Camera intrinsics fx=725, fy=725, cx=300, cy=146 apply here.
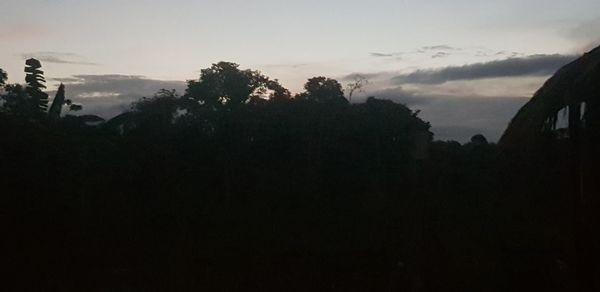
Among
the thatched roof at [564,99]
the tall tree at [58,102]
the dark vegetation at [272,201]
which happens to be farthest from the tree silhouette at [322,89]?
the thatched roof at [564,99]

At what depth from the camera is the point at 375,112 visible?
26891 mm

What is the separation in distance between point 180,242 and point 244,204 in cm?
499

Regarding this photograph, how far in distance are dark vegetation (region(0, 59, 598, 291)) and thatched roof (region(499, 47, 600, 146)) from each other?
0.56 m

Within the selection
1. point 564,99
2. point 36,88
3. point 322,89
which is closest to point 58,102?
point 36,88

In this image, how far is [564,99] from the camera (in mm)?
5621

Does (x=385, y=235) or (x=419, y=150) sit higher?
(x=419, y=150)

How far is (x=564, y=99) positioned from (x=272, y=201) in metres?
16.0

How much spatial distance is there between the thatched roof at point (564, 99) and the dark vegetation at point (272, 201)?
56 cm

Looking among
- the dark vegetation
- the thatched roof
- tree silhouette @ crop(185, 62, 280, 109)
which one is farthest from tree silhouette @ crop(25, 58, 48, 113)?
the thatched roof

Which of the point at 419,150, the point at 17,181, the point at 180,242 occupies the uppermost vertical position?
the point at 419,150

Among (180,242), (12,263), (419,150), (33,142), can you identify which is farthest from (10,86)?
(419,150)

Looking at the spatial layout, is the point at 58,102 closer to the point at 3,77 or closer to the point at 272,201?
the point at 3,77

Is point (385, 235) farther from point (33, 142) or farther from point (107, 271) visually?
point (33, 142)

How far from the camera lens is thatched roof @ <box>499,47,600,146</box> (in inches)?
217
